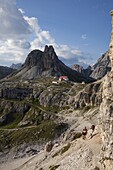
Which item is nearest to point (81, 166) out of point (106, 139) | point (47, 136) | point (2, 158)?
point (106, 139)

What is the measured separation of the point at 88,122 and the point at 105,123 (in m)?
138

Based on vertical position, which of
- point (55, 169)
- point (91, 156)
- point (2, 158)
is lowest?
point (2, 158)

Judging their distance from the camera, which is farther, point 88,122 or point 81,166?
point 88,122

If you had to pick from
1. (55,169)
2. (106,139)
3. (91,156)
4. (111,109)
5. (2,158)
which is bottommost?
(2,158)

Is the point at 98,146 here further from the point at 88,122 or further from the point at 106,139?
the point at 88,122

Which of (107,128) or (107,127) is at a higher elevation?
(107,127)

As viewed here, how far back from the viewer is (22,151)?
169 metres

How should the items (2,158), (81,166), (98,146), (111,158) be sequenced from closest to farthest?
1. (111,158)
2. (81,166)
3. (98,146)
4. (2,158)

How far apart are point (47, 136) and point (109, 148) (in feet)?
458

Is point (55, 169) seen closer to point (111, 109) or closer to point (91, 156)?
point (91, 156)

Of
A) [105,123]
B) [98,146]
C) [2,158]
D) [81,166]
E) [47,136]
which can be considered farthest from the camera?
[47,136]

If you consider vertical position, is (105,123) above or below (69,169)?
above

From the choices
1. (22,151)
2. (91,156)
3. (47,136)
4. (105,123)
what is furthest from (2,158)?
(105,123)

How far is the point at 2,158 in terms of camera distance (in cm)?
16125
